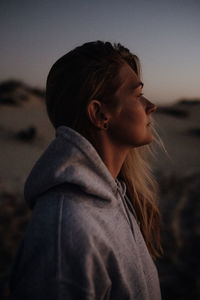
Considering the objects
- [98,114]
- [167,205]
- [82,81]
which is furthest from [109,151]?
[167,205]

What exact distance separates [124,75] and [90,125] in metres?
0.29

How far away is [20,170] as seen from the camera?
24.6 feet

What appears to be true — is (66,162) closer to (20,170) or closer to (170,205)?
(170,205)

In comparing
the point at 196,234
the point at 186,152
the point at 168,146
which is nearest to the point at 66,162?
the point at 196,234

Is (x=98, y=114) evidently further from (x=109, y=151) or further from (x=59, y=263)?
(x=59, y=263)

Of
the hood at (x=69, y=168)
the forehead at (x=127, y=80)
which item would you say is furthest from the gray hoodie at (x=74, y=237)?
the forehead at (x=127, y=80)

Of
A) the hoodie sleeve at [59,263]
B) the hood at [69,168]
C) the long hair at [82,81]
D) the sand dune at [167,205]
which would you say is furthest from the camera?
the sand dune at [167,205]

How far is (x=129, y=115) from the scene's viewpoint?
4.11ft

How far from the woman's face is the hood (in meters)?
0.19

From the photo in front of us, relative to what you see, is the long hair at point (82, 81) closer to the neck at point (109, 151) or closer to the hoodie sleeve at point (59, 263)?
the neck at point (109, 151)

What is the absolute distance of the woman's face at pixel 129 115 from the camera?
125cm

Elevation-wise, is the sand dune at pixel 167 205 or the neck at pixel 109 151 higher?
the neck at pixel 109 151

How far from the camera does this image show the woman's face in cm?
125

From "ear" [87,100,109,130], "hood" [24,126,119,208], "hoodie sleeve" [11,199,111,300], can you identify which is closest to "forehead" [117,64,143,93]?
"ear" [87,100,109,130]
